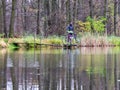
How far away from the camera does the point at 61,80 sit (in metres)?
10.4

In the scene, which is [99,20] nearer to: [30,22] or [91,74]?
[30,22]

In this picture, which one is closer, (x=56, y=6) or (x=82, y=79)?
(x=82, y=79)

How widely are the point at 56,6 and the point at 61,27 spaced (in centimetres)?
449

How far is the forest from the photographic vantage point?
2068 inches

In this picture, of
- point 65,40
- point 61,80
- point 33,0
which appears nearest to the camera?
point 61,80

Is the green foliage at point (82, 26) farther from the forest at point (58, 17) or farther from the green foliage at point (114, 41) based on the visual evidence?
the green foliage at point (114, 41)

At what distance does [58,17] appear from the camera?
54.7 meters

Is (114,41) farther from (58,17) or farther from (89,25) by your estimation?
(89,25)

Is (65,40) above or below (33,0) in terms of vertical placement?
below

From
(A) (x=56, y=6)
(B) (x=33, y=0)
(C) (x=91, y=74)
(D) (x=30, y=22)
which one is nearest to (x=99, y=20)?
(A) (x=56, y=6)

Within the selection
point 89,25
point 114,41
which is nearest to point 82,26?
point 89,25

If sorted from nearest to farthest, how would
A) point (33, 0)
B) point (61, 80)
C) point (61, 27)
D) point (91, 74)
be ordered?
point (61, 80)
point (91, 74)
point (61, 27)
point (33, 0)

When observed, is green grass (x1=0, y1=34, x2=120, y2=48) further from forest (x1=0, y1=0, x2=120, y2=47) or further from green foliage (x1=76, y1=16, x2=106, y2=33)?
green foliage (x1=76, y1=16, x2=106, y2=33)

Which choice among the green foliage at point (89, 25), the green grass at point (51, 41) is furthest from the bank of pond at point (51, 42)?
the green foliage at point (89, 25)
